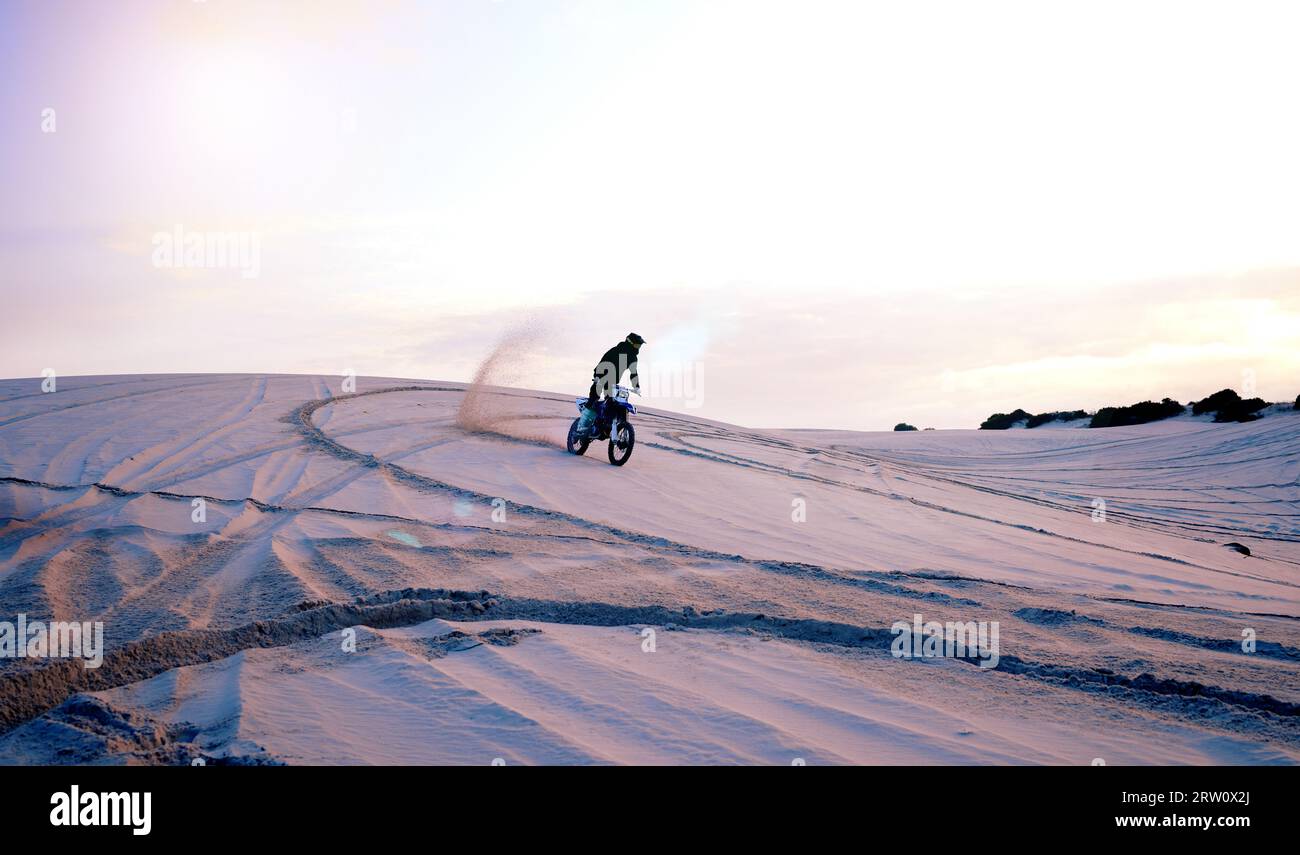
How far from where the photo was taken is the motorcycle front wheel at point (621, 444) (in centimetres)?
1291

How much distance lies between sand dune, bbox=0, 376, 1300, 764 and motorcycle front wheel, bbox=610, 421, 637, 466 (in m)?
0.28

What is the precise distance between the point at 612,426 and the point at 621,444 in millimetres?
389

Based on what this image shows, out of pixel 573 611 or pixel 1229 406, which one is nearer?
pixel 573 611

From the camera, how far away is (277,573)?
6.02 meters

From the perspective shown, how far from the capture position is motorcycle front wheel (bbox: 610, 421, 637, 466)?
12906 millimetres

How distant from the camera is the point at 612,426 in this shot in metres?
13.2
